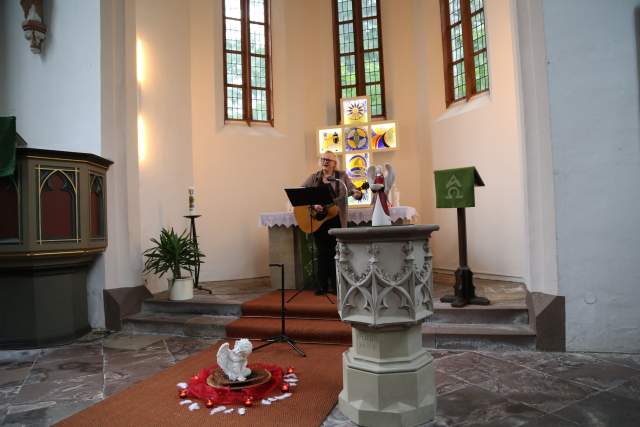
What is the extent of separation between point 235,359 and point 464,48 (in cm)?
635

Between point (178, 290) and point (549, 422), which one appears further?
point (178, 290)

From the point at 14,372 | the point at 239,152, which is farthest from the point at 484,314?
the point at 239,152

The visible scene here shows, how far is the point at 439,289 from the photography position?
6023mm

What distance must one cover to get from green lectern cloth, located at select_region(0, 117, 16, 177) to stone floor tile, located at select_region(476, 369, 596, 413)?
4520mm

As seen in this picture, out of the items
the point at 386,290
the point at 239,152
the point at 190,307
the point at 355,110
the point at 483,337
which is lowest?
the point at 483,337

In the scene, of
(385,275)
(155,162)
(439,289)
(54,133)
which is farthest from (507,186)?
(54,133)

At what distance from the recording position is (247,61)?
8.40 metres

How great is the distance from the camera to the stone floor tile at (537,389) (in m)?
2.98

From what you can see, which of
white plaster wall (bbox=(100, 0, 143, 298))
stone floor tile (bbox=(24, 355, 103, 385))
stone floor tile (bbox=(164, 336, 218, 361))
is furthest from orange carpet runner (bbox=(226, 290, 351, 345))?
white plaster wall (bbox=(100, 0, 143, 298))

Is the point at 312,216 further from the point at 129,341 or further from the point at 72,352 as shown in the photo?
the point at 72,352

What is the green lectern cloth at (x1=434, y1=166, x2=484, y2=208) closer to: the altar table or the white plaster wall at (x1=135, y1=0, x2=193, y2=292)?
the altar table

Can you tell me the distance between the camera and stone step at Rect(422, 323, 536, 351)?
13.7ft

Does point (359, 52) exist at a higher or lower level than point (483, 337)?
higher

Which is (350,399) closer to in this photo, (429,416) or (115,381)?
(429,416)
